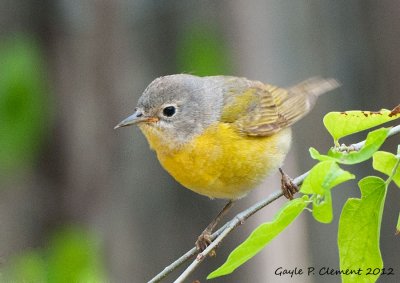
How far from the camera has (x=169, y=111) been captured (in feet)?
13.4

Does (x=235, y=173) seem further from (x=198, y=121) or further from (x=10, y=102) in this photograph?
(x=10, y=102)

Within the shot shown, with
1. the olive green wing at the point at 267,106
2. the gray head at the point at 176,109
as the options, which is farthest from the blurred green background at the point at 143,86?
the gray head at the point at 176,109

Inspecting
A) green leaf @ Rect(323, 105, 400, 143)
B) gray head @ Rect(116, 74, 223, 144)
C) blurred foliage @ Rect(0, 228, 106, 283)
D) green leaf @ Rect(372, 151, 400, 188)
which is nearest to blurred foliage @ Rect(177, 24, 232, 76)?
gray head @ Rect(116, 74, 223, 144)

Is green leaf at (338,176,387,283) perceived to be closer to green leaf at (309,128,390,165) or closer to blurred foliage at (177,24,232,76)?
green leaf at (309,128,390,165)

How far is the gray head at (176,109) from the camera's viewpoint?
156 inches

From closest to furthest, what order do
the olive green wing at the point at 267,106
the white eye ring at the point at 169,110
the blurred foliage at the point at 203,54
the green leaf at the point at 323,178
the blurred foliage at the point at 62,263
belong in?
1. the green leaf at the point at 323,178
2. the blurred foliage at the point at 62,263
3. the white eye ring at the point at 169,110
4. the olive green wing at the point at 267,106
5. the blurred foliage at the point at 203,54

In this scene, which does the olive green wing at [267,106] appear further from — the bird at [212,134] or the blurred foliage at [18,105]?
the blurred foliage at [18,105]

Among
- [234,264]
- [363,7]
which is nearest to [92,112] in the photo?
[363,7]

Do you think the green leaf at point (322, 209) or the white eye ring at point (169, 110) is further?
the white eye ring at point (169, 110)

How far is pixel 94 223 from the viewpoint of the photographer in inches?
247

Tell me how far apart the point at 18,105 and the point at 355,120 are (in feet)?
8.00

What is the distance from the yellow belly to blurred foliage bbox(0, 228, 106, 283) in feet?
1.97

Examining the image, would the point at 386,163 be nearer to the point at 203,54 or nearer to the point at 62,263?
the point at 62,263

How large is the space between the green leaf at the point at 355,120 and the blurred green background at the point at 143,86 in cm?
308
